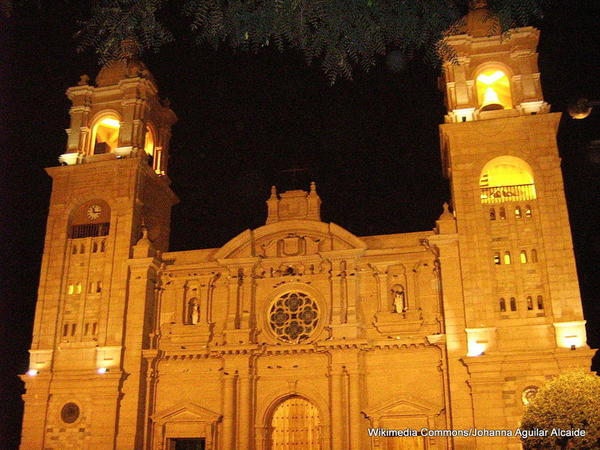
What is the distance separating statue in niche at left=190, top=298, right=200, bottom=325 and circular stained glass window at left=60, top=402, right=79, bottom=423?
639cm

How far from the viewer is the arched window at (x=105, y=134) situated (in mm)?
35375

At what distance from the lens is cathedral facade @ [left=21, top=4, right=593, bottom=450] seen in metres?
26.9

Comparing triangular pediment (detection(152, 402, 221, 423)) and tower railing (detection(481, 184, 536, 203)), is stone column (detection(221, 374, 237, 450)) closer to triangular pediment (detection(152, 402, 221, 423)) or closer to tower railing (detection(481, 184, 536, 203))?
triangular pediment (detection(152, 402, 221, 423))

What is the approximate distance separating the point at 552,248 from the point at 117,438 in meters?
20.3

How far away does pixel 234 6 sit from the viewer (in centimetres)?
767

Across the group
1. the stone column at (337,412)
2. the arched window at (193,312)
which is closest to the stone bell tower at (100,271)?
the arched window at (193,312)

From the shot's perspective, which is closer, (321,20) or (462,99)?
(321,20)

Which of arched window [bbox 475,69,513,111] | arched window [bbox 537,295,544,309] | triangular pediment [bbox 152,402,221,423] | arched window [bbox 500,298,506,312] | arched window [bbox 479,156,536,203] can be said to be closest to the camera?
arched window [bbox 537,295,544,309]

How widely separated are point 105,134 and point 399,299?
744 inches

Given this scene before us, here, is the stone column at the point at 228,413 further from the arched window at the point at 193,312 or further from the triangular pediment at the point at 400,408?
the triangular pediment at the point at 400,408

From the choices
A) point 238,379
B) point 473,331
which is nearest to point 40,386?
point 238,379

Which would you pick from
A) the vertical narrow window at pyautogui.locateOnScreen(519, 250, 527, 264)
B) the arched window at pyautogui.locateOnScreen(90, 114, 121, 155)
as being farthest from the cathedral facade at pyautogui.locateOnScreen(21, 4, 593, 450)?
the arched window at pyautogui.locateOnScreen(90, 114, 121, 155)

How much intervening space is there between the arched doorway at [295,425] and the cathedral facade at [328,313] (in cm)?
9

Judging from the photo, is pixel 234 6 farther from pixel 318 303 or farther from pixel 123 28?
pixel 318 303
